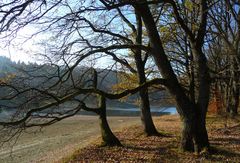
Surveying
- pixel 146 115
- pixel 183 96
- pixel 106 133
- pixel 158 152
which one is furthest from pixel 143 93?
pixel 183 96

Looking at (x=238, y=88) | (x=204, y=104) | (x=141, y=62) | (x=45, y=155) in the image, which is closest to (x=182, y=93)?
(x=204, y=104)

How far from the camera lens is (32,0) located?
442 inches

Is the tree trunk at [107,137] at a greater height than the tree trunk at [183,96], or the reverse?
the tree trunk at [183,96]

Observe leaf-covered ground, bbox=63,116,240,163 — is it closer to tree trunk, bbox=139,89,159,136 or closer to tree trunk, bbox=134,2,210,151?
tree trunk, bbox=134,2,210,151

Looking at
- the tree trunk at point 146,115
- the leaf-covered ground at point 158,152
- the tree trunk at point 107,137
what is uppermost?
the tree trunk at point 146,115

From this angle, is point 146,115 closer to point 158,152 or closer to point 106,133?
point 106,133

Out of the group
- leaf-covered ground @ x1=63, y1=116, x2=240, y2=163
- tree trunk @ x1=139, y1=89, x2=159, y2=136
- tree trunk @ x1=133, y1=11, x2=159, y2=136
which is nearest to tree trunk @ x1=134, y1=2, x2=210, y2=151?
leaf-covered ground @ x1=63, y1=116, x2=240, y2=163

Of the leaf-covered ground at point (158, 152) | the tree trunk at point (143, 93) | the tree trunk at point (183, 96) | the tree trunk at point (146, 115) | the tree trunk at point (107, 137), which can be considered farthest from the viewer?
Result: the tree trunk at point (146, 115)

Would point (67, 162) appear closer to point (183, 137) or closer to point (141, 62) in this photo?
point (183, 137)

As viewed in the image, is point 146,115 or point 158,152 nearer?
point 158,152

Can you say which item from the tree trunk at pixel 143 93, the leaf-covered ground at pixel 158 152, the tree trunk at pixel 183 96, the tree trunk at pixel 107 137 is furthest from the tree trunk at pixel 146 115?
the tree trunk at pixel 183 96

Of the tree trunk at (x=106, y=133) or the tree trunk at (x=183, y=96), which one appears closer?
the tree trunk at (x=183, y=96)

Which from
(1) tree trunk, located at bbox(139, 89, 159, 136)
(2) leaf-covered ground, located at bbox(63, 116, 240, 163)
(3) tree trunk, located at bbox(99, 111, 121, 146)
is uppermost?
(1) tree trunk, located at bbox(139, 89, 159, 136)

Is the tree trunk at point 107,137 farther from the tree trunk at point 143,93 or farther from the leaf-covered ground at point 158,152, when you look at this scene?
the tree trunk at point 143,93
